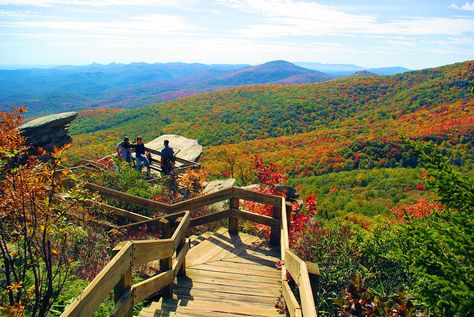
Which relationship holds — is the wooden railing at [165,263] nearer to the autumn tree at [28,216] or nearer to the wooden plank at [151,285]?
the wooden plank at [151,285]

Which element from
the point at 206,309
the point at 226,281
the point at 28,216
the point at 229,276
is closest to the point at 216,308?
the point at 206,309

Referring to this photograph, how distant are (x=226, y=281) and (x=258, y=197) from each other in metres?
1.65

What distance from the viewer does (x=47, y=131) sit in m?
13.0

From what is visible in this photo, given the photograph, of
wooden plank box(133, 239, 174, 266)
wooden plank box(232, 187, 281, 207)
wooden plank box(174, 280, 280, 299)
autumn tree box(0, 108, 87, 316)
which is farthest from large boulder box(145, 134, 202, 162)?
wooden plank box(133, 239, 174, 266)

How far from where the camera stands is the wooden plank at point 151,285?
3447 millimetres

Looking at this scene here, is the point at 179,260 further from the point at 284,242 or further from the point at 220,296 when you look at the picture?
the point at 284,242

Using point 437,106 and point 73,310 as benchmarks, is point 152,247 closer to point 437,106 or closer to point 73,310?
point 73,310

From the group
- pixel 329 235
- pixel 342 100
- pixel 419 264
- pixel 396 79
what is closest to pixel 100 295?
pixel 419 264

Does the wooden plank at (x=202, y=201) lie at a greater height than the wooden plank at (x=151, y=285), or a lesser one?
greater

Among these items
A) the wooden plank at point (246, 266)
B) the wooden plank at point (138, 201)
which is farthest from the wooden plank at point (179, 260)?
the wooden plank at point (138, 201)

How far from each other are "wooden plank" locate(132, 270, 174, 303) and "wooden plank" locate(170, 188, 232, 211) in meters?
1.98

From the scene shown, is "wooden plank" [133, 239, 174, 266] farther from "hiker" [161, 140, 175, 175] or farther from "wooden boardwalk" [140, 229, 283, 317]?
"hiker" [161, 140, 175, 175]

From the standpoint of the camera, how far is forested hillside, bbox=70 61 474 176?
3631cm

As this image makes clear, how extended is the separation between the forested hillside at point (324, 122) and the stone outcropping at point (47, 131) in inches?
366
